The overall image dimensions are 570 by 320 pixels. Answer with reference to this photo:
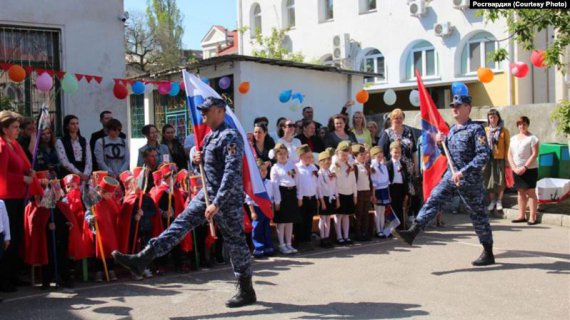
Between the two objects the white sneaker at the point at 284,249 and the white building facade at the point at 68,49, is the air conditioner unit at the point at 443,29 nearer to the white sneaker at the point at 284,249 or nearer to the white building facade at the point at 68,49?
the white building facade at the point at 68,49

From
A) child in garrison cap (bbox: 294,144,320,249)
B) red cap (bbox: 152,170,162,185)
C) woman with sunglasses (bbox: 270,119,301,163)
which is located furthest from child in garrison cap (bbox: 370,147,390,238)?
red cap (bbox: 152,170,162,185)

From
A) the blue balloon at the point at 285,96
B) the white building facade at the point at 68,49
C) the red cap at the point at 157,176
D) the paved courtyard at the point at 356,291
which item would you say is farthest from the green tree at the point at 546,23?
the white building facade at the point at 68,49

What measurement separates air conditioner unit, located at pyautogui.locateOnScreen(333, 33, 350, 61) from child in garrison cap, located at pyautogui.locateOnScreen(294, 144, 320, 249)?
2054cm

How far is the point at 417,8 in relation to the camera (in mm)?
26094

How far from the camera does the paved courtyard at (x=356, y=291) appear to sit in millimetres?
5551

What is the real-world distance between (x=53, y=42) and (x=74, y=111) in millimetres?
1198

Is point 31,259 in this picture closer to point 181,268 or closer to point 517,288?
point 181,268

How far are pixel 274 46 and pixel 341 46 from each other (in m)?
4.06

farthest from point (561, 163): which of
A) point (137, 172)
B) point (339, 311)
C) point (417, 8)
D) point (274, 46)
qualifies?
point (274, 46)

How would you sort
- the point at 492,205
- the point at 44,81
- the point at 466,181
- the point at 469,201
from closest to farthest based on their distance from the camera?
the point at 466,181
the point at 469,201
the point at 44,81
the point at 492,205

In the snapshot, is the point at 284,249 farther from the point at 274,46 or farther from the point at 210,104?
the point at 274,46

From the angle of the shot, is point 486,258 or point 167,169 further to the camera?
point 167,169

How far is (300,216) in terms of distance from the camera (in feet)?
28.5

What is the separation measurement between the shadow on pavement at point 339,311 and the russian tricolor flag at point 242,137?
0.94 metres
